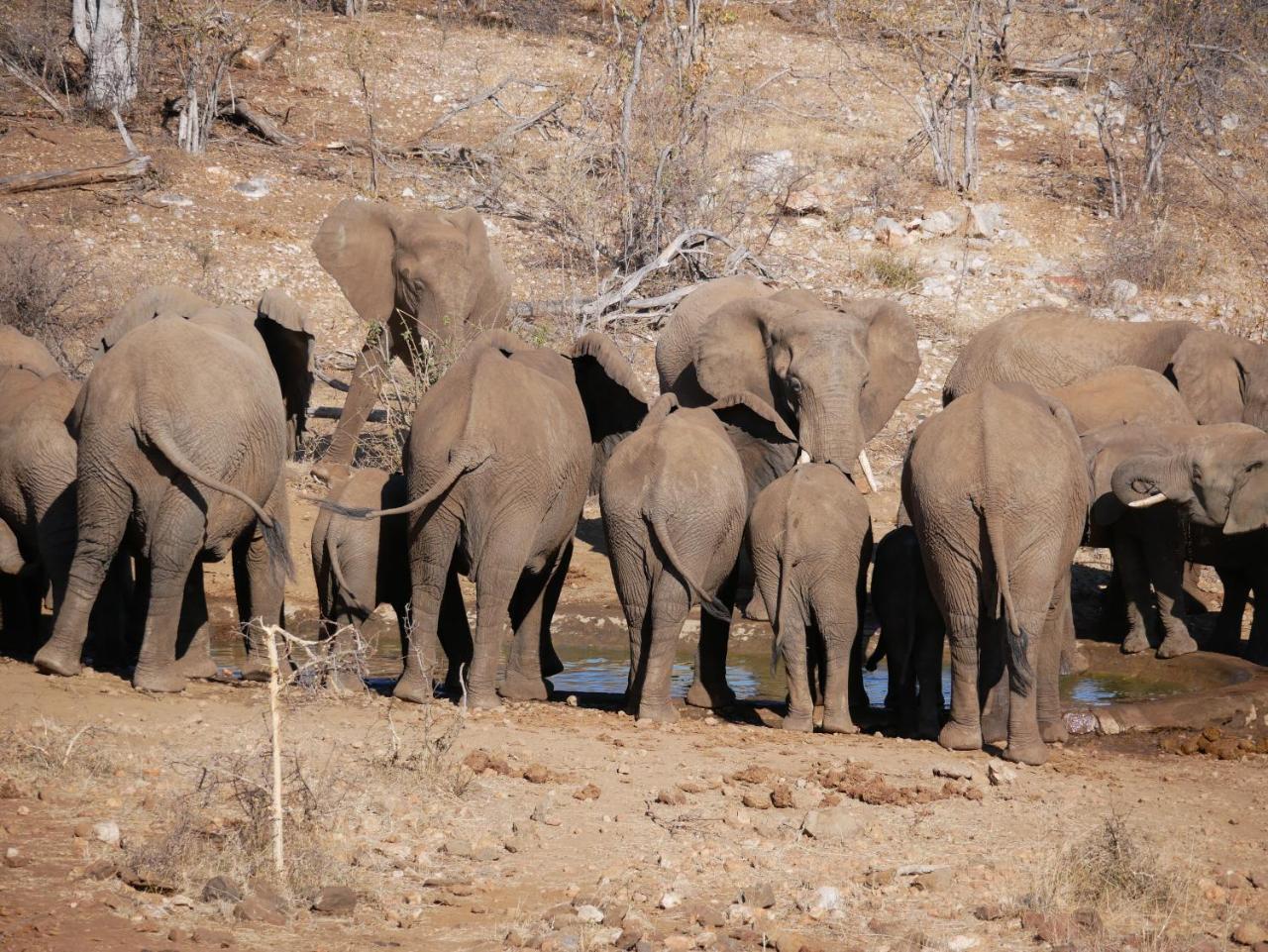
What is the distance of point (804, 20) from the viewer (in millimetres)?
28531

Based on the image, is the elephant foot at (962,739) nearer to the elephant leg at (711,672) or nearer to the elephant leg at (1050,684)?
the elephant leg at (1050,684)

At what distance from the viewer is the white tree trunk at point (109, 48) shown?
71.2 ft

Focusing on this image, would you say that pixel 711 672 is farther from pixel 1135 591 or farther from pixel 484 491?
pixel 1135 591

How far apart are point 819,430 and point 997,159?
14535mm

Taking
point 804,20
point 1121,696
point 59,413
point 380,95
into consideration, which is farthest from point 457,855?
point 804,20

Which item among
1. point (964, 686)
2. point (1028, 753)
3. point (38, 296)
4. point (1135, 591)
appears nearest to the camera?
point (1028, 753)

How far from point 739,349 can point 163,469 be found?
16.2 ft

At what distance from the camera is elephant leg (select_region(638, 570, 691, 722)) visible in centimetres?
840

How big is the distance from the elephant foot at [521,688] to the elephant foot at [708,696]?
783 mm

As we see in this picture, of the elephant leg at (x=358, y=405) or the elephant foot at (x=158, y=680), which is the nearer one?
the elephant foot at (x=158, y=680)

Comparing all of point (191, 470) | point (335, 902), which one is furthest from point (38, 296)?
point (335, 902)

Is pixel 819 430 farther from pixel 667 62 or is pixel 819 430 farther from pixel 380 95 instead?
pixel 380 95

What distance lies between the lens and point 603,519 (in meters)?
8.66

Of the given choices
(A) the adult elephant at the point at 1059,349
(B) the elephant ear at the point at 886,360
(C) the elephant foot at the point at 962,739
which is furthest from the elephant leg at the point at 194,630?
(A) the adult elephant at the point at 1059,349
